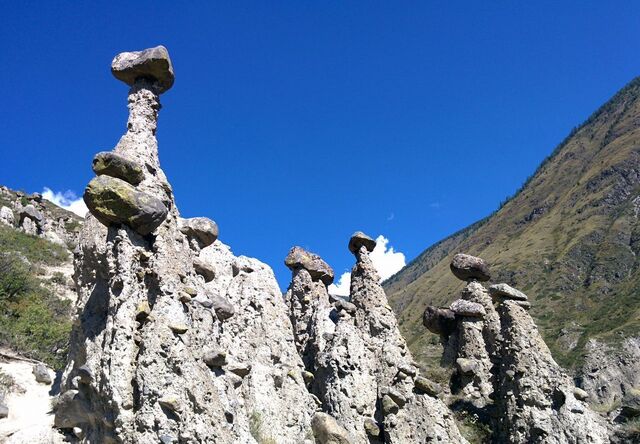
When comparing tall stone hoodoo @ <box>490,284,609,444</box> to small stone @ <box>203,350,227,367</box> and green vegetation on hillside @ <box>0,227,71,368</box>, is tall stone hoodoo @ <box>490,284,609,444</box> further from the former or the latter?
green vegetation on hillside @ <box>0,227,71,368</box>

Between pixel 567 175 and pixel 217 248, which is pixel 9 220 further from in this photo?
pixel 567 175

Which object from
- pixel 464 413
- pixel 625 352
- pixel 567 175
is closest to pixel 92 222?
pixel 464 413

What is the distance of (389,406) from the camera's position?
11117 millimetres

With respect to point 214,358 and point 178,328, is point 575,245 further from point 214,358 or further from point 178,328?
point 178,328

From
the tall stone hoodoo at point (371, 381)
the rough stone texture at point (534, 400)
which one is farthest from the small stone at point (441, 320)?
the rough stone texture at point (534, 400)

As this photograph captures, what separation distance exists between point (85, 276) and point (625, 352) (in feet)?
176

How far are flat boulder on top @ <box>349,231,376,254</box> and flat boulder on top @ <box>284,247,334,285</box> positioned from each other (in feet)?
4.17

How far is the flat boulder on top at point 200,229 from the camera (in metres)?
12.5

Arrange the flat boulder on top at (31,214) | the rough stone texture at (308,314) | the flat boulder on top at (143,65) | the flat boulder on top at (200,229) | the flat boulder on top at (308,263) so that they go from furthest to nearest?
the flat boulder on top at (31,214) < the flat boulder on top at (308,263) < the rough stone texture at (308,314) < the flat boulder on top at (200,229) < the flat boulder on top at (143,65)

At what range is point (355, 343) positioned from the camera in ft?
40.3

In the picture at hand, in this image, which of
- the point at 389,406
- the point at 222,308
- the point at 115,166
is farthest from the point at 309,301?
the point at 115,166

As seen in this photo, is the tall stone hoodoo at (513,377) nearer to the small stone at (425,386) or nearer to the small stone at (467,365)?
the small stone at (467,365)

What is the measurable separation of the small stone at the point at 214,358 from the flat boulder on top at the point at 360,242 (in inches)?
266

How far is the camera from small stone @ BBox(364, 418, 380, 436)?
11.2 metres
